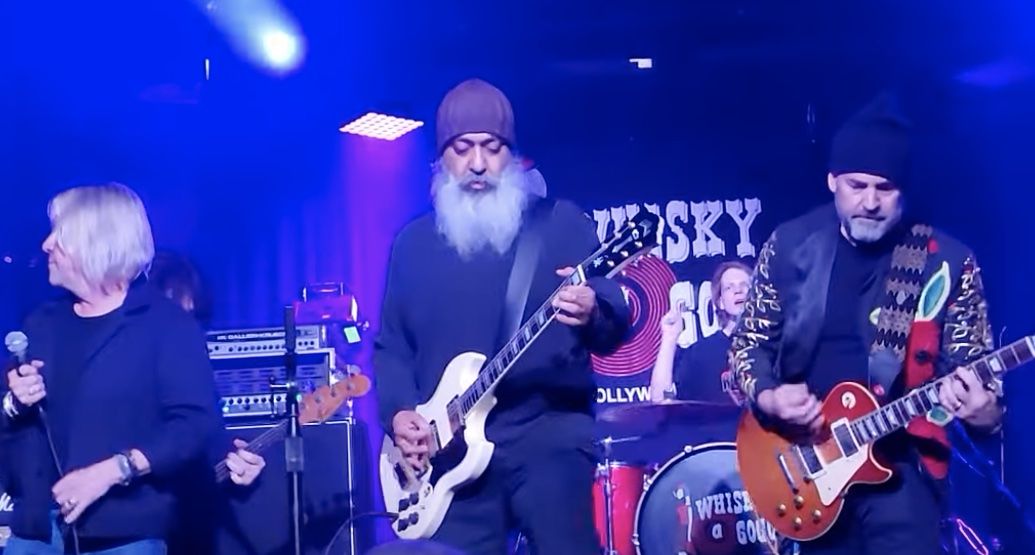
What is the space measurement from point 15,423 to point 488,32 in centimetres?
419

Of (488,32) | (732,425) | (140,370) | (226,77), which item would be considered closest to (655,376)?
(732,425)

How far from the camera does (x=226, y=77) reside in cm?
748

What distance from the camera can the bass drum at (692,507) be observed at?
5.63 metres

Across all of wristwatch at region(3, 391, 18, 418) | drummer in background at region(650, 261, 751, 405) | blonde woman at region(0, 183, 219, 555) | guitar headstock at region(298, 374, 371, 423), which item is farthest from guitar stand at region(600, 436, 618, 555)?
wristwatch at region(3, 391, 18, 418)

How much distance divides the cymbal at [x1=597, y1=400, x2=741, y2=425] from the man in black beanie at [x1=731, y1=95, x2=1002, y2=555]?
1.58 metres

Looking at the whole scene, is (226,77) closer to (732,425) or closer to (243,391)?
(243,391)

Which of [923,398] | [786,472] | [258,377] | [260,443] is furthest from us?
[258,377]

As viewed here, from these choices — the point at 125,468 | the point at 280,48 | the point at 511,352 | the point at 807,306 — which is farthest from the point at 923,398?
the point at 280,48

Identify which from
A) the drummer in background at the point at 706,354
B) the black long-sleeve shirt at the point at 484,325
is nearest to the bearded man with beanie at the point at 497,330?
the black long-sleeve shirt at the point at 484,325

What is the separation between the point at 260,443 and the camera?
502 cm

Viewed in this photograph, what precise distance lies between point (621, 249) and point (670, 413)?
206 cm

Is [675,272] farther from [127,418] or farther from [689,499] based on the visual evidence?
[127,418]

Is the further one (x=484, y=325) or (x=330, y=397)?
(x=330, y=397)

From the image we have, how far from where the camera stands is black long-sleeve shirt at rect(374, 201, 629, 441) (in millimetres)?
3779
